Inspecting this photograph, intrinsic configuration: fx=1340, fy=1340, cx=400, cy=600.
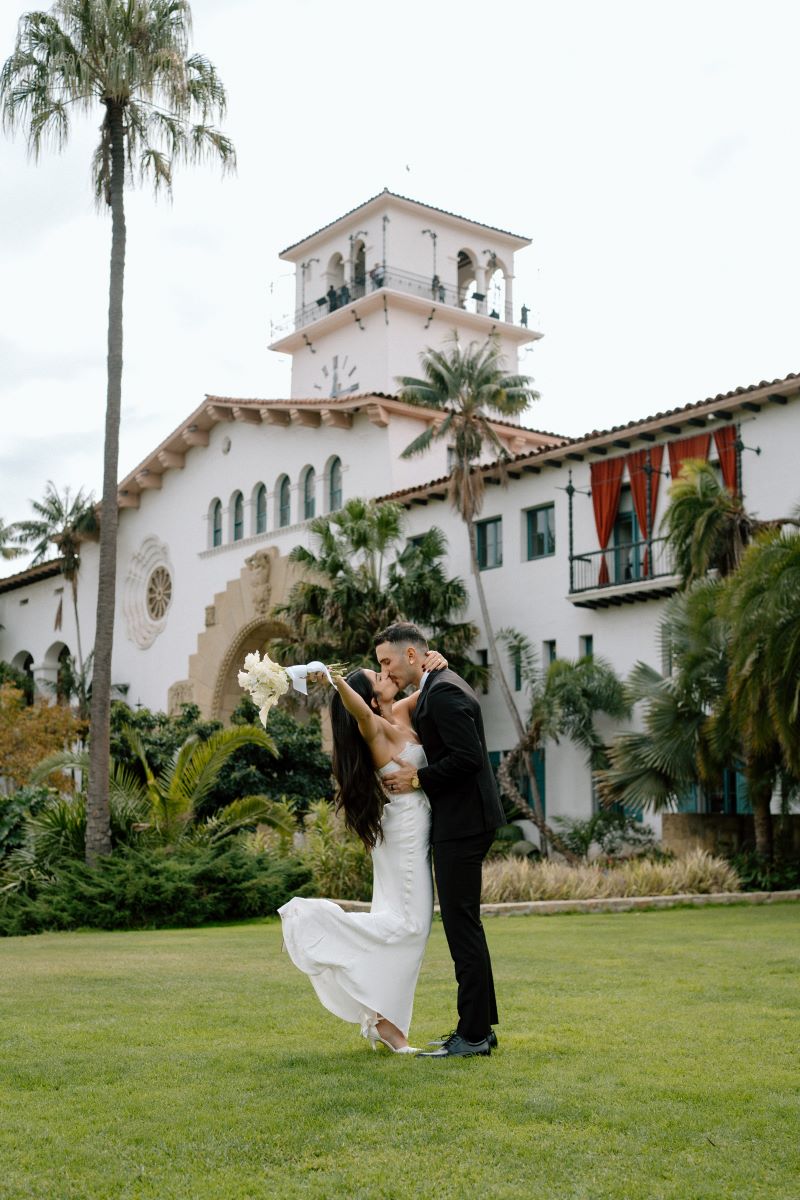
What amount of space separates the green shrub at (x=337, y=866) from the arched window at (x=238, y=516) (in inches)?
835

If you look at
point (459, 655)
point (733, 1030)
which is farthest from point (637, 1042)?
point (459, 655)

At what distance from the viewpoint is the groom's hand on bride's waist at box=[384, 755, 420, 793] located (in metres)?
6.48

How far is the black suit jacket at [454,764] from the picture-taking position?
6.40m

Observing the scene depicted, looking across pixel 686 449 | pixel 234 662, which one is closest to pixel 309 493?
pixel 234 662

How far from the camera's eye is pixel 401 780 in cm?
648

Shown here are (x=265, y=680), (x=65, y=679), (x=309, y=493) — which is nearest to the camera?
(x=265, y=680)

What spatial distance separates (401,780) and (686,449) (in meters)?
22.3

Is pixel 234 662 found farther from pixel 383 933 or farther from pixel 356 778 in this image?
pixel 383 933

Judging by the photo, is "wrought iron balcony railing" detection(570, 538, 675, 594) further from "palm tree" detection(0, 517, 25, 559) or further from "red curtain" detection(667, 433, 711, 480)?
"palm tree" detection(0, 517, 25, 559)

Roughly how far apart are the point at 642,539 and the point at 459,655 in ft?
17.0

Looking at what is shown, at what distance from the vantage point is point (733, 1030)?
7.02m

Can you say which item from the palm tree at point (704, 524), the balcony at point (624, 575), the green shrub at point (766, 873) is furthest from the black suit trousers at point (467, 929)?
the balcony at point (624, 575)

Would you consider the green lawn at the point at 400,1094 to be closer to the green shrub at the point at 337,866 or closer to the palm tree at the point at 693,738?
the green shrub at the point at 337,866

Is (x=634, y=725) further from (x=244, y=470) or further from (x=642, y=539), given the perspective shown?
(x=244, y=470)
